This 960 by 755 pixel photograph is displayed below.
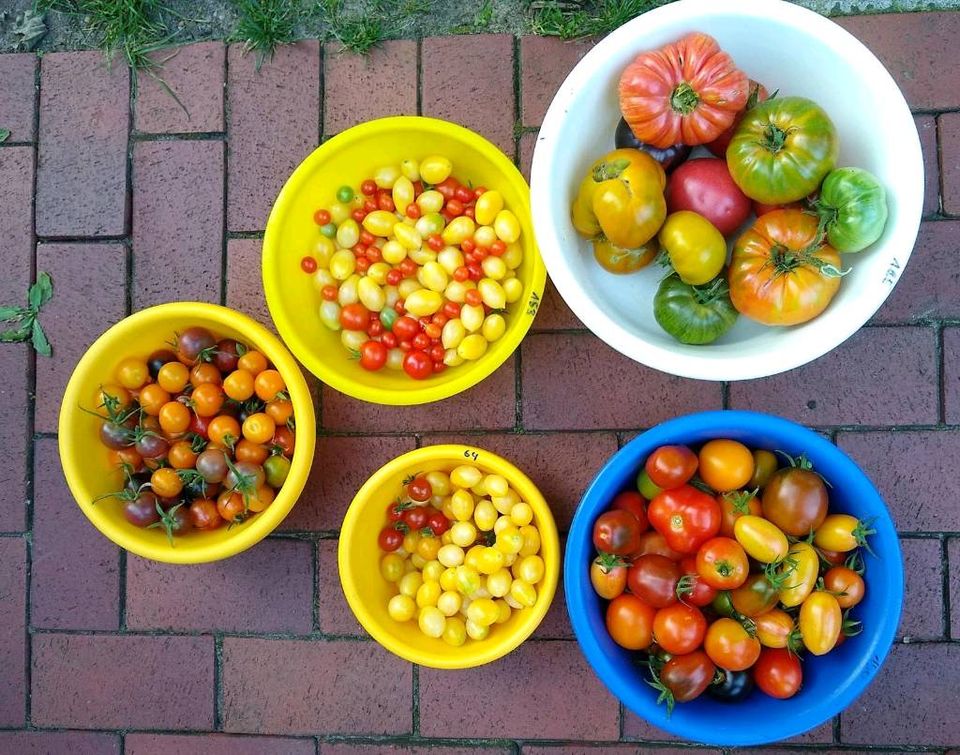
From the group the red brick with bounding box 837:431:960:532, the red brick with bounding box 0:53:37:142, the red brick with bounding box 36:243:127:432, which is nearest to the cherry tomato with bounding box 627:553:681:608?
the red brick with bounding box 837:431:960:532

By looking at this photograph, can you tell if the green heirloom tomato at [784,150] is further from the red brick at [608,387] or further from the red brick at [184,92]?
the red brick at [184,92]

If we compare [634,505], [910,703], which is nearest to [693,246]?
[634,505]

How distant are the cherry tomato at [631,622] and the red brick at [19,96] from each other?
4.64 ft

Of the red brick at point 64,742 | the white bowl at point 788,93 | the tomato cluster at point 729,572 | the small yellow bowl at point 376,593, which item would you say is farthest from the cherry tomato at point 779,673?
the red brick at point 64,742

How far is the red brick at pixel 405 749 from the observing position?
146 centimetres

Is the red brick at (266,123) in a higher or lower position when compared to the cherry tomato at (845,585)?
higher

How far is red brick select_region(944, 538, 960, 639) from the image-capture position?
4.63 feet

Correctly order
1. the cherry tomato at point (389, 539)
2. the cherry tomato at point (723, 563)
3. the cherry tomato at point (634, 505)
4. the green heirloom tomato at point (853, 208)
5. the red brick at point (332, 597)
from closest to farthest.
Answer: the green heirloom tomato at point (853, 208)
the cherry tomato at point (723, 563)
the cherry tomato at point (634, 505)
the cherry tomato at point (389, 539)
the red brick at point (332, 597)

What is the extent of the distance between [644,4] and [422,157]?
487mm

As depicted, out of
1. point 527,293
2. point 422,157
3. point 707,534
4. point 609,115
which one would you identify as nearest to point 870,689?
point 707,534

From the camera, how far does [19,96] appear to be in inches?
60.3

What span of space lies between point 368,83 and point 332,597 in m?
0.98

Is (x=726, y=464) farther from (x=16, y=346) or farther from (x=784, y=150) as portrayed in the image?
(x=16, y=346)

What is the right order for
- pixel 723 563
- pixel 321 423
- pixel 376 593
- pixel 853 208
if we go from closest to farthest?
pixel 853 208
pixel 723 563
pixel 376 593
pixel 321 423
